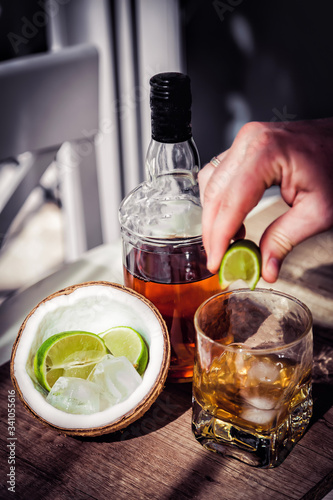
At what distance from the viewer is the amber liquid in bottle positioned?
79cm

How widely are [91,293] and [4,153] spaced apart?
0.83 m

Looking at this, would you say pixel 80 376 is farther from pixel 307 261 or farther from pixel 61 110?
pixel 61 110

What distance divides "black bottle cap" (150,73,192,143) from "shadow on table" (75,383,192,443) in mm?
357

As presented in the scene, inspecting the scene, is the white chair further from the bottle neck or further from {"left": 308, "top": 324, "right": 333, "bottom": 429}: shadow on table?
{"left": 308, "top": 324, "right": 333, "bottom": 429}: shadow on table

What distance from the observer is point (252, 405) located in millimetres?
645

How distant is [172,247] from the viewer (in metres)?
0.79

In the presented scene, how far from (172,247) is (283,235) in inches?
6.5

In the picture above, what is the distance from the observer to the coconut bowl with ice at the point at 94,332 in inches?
26.3

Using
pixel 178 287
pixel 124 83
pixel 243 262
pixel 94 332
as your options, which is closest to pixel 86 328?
pixel 94 332

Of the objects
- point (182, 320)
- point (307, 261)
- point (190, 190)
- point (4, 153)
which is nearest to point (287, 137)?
point (190, 190)

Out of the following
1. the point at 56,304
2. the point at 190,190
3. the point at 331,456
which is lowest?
the point at 331,456

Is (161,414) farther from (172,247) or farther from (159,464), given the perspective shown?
(172,247)

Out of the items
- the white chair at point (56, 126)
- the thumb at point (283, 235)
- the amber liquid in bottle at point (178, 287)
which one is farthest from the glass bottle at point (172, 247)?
the white chair at point (56, 126)

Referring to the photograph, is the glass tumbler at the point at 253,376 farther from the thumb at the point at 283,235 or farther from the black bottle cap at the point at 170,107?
the black bottle cap at the point at 170,107
